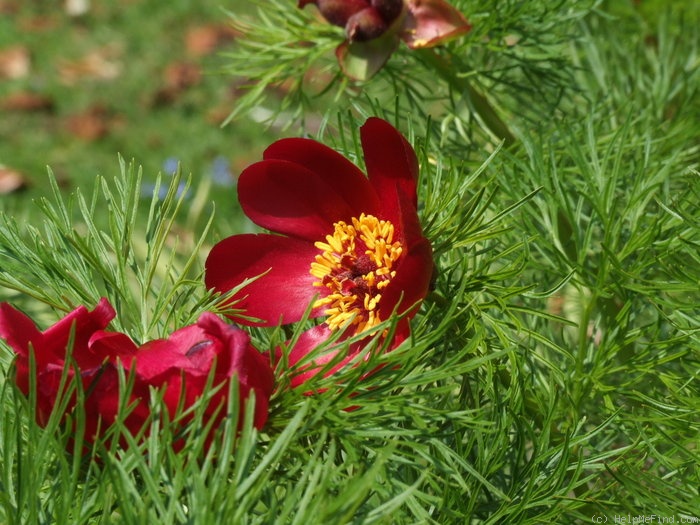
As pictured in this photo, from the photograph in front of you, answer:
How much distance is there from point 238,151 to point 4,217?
183cm

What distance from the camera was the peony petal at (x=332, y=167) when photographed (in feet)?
1.73

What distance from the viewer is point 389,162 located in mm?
511

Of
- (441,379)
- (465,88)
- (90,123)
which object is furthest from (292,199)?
(90,123)

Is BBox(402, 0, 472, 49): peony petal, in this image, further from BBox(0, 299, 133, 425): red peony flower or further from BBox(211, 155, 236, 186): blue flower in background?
BBox(211, 155, 236, 186): blue flower in background

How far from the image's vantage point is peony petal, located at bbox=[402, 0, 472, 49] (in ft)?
2.25

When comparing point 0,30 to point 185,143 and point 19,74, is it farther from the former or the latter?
point 185,143

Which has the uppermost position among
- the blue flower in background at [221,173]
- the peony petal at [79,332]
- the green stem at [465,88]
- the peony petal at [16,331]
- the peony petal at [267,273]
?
the peony petal at [16,331]

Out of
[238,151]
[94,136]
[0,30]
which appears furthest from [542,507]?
[0,30]

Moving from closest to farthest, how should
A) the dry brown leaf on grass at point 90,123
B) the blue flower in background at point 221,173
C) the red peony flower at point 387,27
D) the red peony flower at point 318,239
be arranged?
the red peony flower at point 318,239 < the red peony flower at point 387,27 < the blue flower in background at point 221,173 < the dry brown leaf on grass at point 90,123

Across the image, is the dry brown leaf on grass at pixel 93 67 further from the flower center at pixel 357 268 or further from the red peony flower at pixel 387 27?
the flower center at pixel 357 268

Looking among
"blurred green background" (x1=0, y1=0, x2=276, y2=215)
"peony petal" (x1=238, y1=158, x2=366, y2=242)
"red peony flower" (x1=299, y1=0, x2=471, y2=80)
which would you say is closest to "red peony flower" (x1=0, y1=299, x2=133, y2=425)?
"peony petal" (x1=238, y1=158, x2=366, y2=242)

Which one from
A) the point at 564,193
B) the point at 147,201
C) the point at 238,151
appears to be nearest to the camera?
the point at 564,193

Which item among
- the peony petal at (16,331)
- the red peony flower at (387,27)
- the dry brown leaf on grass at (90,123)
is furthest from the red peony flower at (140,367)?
the dry brown leaf on grass at (90,123)

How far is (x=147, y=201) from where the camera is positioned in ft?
6.03
